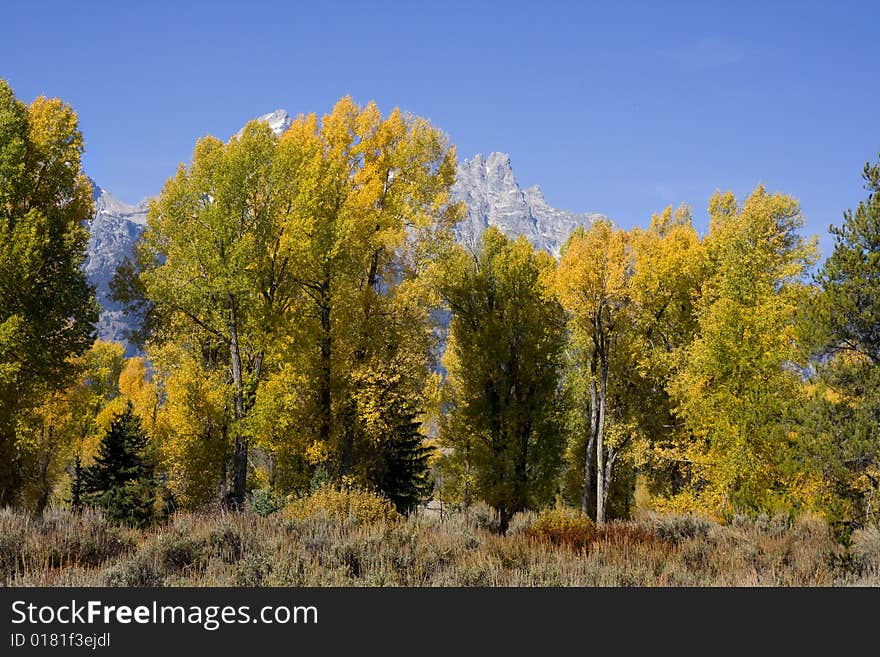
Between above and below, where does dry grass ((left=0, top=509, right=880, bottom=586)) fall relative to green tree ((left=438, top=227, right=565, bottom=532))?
below

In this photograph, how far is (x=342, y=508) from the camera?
13062 mm

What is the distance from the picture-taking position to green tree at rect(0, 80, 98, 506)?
17047mm

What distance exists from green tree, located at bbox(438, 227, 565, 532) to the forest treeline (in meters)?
0.09

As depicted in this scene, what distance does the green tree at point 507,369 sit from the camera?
24219 millimetres

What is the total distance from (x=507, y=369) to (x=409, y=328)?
17.7ft

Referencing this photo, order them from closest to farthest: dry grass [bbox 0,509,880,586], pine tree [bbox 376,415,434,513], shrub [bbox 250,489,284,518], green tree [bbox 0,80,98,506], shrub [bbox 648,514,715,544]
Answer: dry grass [bbox 0,509,880,586] < shrub [bbox 648,514,715,544] < shrub [bbox 250,489,284,518] < green tree [bbox 0,80,98,506] < pine tree [bbox 376,415,434,513]

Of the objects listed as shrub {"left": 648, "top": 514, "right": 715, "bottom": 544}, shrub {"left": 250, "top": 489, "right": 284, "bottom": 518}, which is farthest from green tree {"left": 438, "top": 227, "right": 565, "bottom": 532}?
shrub {"left": 250, "top": 489, "right": 284, "bottom": 518}

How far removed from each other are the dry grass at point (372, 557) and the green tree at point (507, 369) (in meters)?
12.0

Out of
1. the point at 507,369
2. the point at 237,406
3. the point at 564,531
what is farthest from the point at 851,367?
the point at 237,406

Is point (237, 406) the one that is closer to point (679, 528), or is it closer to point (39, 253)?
point (39, 253)

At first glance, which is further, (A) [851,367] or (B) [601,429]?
(B) [601,429]

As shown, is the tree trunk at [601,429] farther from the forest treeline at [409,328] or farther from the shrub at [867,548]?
the shrub at [867,548]

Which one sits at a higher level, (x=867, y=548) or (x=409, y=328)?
(x=409, y=328)

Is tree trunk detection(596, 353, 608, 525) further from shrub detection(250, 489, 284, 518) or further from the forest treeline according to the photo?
shrub detection(250, 489, 284, 518)
